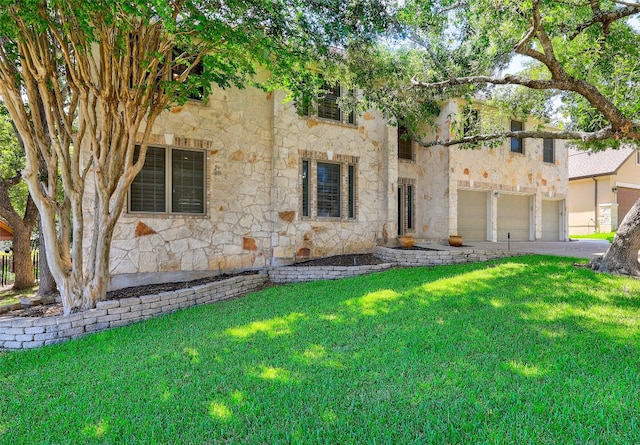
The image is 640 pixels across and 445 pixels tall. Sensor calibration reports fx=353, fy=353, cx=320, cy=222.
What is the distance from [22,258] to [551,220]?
62.4 ft

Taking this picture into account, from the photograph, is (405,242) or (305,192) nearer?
(305,192)

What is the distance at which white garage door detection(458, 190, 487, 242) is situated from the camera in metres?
13.1

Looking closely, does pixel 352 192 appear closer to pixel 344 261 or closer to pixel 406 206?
pixel 344 261

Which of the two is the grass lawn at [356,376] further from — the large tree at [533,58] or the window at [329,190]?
the window at [329,190]

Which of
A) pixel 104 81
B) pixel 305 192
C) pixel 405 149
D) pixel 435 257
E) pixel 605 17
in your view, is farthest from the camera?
pixel 405 149

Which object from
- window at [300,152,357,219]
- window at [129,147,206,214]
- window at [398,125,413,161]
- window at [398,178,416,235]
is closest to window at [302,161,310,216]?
window at [300,152,357,219]

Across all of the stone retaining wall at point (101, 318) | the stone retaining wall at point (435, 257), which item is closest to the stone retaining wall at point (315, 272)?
the stone retaining wall at point (435, 257)

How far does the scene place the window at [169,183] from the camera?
7504 millimetres

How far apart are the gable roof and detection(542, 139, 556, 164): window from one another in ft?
17.6

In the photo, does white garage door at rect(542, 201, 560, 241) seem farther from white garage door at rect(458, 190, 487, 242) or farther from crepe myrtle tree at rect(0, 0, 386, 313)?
crepe myrtle tree at rect(0, 0, 386, 313)

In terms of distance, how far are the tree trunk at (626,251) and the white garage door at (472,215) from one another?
6254 mm

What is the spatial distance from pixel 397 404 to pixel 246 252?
6420 mm

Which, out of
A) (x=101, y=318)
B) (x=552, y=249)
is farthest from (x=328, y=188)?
(x=552, y=249)

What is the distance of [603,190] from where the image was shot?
19.2m
